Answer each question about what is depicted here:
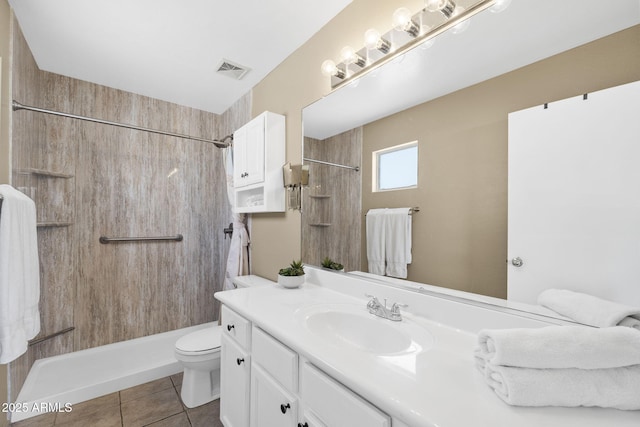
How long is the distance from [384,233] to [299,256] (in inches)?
28.8

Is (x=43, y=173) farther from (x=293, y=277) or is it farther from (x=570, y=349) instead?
(x=570, y=349)

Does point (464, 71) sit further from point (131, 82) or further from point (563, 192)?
point (131, 82)

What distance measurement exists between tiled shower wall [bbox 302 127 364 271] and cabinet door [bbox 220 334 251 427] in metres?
0.68

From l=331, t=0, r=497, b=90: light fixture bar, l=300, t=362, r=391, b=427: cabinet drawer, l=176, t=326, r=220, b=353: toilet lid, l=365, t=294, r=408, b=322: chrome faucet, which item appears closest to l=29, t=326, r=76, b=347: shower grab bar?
l=176, t=326, r=220, b=353: toilet lid

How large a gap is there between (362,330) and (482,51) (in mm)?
1193

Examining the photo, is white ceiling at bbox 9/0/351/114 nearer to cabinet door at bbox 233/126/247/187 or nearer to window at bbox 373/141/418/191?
cabinet door at bbox 233/126/247/187

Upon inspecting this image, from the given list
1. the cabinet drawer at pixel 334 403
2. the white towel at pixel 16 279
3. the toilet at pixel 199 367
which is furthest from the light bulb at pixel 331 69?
the toilet at pixel 199 367

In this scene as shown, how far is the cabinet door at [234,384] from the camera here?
1258 millimetres

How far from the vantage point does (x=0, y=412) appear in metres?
1.50

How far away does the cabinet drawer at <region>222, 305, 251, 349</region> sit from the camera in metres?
1.25

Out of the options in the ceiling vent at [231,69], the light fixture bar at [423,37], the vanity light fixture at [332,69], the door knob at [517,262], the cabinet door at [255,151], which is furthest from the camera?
the ceiling vent at [231,69]

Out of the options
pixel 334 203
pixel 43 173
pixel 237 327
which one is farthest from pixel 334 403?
pixel 43 173

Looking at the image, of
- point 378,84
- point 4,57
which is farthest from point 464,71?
point 4,57

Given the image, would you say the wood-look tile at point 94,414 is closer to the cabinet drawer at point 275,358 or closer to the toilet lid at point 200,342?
the toilet lid at point 200,342
